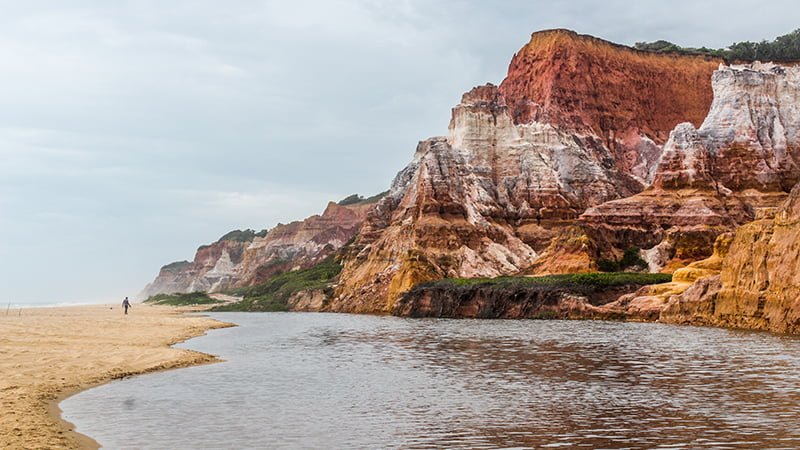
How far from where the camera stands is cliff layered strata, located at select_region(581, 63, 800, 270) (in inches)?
3942

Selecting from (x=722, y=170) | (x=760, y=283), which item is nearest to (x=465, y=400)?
(x=760, y=283)

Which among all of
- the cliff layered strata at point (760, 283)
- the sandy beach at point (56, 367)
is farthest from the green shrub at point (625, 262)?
the sandy beach at point (56, 367)

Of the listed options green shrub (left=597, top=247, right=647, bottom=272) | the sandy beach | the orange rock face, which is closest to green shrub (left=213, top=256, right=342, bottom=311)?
green shrub (left=597, top=247, right=647, bottom=272)

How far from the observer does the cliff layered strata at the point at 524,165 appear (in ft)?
361

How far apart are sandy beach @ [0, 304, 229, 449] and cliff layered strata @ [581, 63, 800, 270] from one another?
234 ft

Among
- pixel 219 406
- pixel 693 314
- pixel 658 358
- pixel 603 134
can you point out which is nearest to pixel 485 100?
pixel 603 134

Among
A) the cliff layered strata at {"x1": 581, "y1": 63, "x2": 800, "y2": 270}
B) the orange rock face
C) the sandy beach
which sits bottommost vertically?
the sandy beach

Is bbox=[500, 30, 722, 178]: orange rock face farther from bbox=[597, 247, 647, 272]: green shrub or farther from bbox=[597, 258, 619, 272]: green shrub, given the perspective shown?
bbox=[597, 258, 619, 272]: green shrub

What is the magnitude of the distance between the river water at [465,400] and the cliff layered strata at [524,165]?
202 feet

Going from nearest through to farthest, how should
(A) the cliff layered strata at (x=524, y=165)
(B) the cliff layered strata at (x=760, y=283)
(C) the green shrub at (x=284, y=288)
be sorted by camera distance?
(B) the cliff layered strata at (x=760, y=283), (A) the cliff layered strata at (x=524, y=165), (C) the green shrub at (x=284, y=288)

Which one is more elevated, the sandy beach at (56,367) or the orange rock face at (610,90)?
the orange rock face at (610,90)

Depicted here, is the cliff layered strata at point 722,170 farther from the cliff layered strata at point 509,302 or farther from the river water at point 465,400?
the river water at point 465,400

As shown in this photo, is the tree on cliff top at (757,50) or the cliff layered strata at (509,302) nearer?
the cliff layered strata at (509,302)

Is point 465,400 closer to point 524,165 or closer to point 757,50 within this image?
point 524,165
